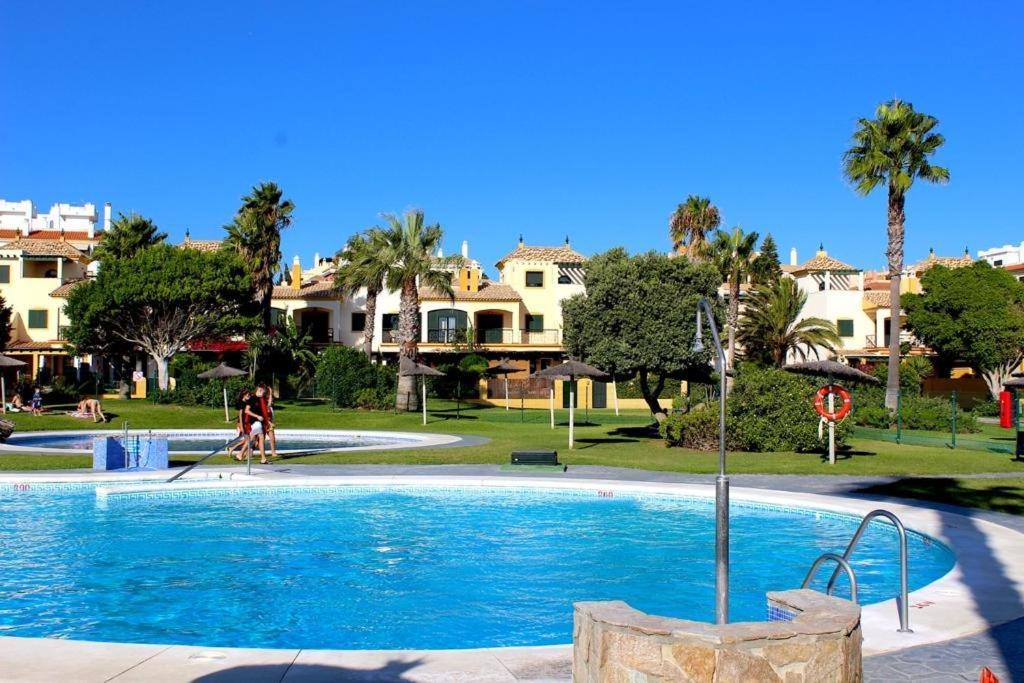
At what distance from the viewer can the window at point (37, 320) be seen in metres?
60.8

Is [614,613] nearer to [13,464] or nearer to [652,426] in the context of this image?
[13,464]

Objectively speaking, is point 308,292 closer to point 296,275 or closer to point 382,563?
point 296,275

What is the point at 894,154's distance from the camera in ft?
124

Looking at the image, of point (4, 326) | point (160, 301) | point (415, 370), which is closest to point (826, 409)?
point (415, 370)

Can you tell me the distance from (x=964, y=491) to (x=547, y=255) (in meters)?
49.7

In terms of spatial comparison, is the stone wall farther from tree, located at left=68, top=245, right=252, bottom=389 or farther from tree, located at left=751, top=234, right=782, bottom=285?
tree, located at left=751, top=234, right=782, bottom=285

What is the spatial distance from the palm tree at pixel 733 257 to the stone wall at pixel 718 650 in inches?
1863

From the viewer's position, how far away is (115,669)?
254 inches

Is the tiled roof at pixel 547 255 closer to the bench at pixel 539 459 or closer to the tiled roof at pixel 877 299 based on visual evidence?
the tiled roof at pixel 877 299

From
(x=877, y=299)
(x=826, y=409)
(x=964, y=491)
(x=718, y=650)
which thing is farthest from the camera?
(x=877, y=299)

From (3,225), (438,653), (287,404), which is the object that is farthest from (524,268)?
(438,653)

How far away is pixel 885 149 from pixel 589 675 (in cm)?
3677

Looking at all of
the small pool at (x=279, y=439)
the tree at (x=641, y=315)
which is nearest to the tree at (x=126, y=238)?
the small pool at (x=279, y=439)

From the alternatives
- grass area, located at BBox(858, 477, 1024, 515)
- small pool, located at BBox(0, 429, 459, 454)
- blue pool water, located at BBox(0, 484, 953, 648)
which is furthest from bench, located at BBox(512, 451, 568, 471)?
small pool, located at BBox(0, 429, 459, 454)
